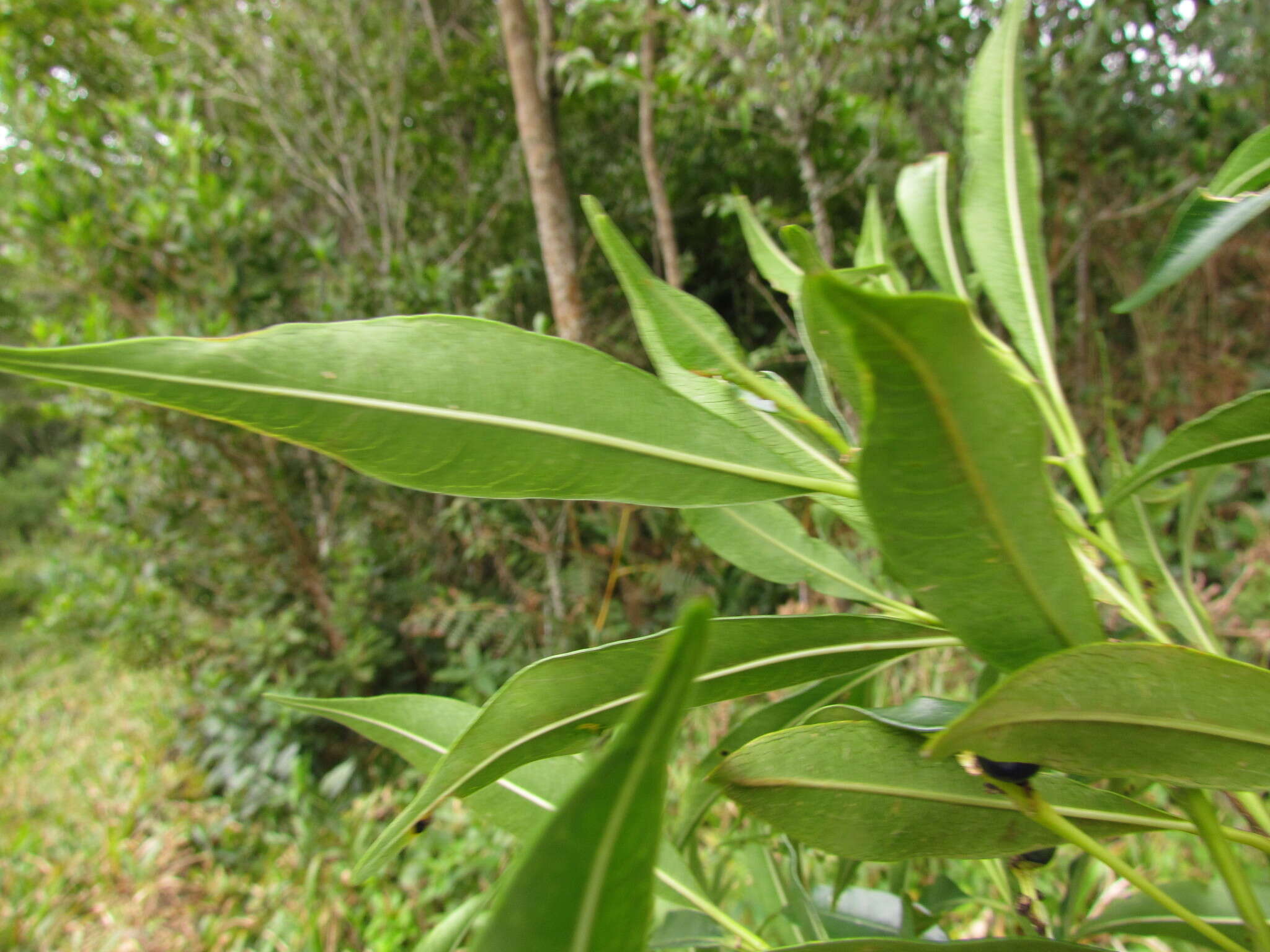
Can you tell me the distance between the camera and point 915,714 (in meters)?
0.25

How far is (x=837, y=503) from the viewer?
25 centimetres

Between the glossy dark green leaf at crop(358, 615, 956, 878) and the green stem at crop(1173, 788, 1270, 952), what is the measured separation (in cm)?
8

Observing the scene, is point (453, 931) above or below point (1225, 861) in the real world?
below

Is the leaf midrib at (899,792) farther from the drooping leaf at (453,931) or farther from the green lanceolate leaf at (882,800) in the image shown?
the drooping leaf at (453,931)

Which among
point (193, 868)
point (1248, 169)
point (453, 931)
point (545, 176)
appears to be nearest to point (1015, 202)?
point (1248, 169)

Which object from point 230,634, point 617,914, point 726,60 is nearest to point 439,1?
point 726,60

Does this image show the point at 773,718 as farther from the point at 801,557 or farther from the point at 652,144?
the point at 652,144

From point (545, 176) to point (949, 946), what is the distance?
1860 mm

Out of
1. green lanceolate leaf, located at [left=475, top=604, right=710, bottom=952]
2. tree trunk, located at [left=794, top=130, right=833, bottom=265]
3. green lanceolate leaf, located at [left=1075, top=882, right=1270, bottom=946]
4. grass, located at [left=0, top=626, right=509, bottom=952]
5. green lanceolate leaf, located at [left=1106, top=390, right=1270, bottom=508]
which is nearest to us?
green lanceolate leaf, located at [left=475, top=604, right=710, bottom=952]

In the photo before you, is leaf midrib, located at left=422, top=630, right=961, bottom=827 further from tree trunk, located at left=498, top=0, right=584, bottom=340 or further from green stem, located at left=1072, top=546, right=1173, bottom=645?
tree trunk, located at left=498, top=0, right=584, bottom=340

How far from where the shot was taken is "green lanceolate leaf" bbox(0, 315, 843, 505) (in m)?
0.18

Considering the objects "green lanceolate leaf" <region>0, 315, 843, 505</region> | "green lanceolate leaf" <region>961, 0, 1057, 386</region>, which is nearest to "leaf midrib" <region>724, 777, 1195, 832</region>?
"green lanceolate leaf" <region>0, 315, 843, 505</region>

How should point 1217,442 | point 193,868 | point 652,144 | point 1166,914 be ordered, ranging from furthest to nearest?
point 652,144
point 193,868
point 1166,914
point 1217,442

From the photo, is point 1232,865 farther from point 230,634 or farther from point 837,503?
point 230,634
